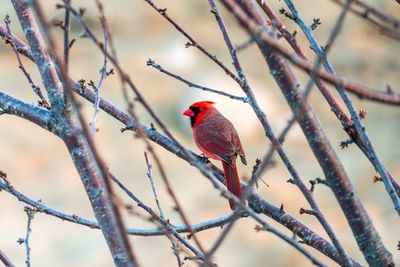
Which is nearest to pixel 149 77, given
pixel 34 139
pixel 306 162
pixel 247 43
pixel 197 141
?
pixel 34 139

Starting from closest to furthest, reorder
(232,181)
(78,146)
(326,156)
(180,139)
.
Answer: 1. (326,156)
2. (78,146)
3. (232,181)
4. (180,139)

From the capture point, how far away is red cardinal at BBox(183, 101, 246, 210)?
3.81m

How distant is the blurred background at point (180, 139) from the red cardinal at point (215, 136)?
2.89 metres

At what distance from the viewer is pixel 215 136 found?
160 inches

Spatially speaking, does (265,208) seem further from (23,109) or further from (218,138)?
(218,138)

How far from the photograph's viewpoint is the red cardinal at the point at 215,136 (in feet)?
12.5

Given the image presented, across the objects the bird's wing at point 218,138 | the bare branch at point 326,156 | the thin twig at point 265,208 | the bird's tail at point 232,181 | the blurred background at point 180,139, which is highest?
the blurred background at point 180,139

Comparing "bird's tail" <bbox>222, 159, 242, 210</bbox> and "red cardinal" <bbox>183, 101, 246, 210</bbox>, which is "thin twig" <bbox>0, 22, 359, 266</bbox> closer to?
"bird's tail" <bbox>222, 159, 242, 210</bbox>

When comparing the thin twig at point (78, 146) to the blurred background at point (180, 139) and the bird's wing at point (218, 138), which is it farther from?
the blurred background at point (180, 139)

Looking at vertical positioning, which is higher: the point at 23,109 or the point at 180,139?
the point at 180,139

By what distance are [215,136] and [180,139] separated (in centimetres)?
472

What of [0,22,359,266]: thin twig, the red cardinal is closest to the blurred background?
the red cardinal

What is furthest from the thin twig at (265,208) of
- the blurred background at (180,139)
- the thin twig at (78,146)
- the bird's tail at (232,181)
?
the blurred background at (180,139)

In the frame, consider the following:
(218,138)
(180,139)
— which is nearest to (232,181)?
(218,138)
